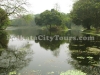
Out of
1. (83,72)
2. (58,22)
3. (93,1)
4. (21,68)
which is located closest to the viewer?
(83,72)

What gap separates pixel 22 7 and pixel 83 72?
28.2 m

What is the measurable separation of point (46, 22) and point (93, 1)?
34238 mm

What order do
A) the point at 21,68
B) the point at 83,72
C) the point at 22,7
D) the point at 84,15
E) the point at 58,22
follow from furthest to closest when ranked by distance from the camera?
the point at 58,22
the point at 84,15
the point at 22,7
the point at 21,68
the point at 83,72

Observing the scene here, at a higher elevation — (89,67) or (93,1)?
(93,1)

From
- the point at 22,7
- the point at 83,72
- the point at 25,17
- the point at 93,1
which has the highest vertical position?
the point at 93,1

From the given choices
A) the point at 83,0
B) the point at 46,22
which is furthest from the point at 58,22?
the point at 83,0

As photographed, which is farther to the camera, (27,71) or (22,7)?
(22,7)

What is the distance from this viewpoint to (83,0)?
4434cm

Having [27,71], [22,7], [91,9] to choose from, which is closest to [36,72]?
[27,71]

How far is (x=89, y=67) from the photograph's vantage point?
8.89 meters

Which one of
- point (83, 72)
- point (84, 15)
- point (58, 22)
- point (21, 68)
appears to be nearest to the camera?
point (83, 72)

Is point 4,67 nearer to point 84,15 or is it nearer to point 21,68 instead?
point 21,68

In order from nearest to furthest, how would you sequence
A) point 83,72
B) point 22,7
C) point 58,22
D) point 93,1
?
point 83,72
point 22,7
point 93,1
point 58,22

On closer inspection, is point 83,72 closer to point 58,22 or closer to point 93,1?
point 93,1
